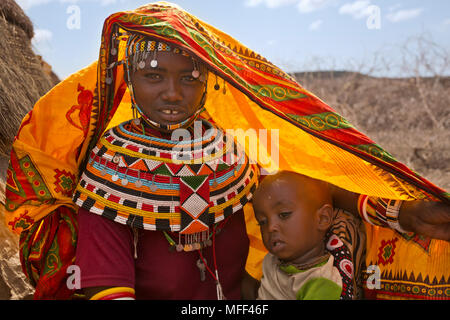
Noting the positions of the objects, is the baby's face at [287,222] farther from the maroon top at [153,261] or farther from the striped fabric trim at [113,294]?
the striped fabric trim at [113,294]

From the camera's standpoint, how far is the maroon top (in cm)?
169

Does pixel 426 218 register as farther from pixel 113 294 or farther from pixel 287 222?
pixel 113 294

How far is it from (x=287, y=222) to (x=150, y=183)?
60cm

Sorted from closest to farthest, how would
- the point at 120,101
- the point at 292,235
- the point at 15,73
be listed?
the point at 292,235 → the point at 120,101 → the point at 15,73

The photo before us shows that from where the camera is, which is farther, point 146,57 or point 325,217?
point 325,217

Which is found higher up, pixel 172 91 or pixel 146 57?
pixel 146 57

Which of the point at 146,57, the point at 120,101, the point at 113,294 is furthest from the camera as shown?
the point at 120,101

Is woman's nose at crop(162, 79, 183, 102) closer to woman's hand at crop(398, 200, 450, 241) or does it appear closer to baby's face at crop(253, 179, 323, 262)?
baby's face at crop(253, 179, 323, 262)

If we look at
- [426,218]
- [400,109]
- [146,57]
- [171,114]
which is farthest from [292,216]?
[400,109]

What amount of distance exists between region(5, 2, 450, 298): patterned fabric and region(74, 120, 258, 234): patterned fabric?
0.18 metres

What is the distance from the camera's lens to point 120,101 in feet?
7.07

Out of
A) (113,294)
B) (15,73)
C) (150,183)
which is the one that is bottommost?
(113,294)
